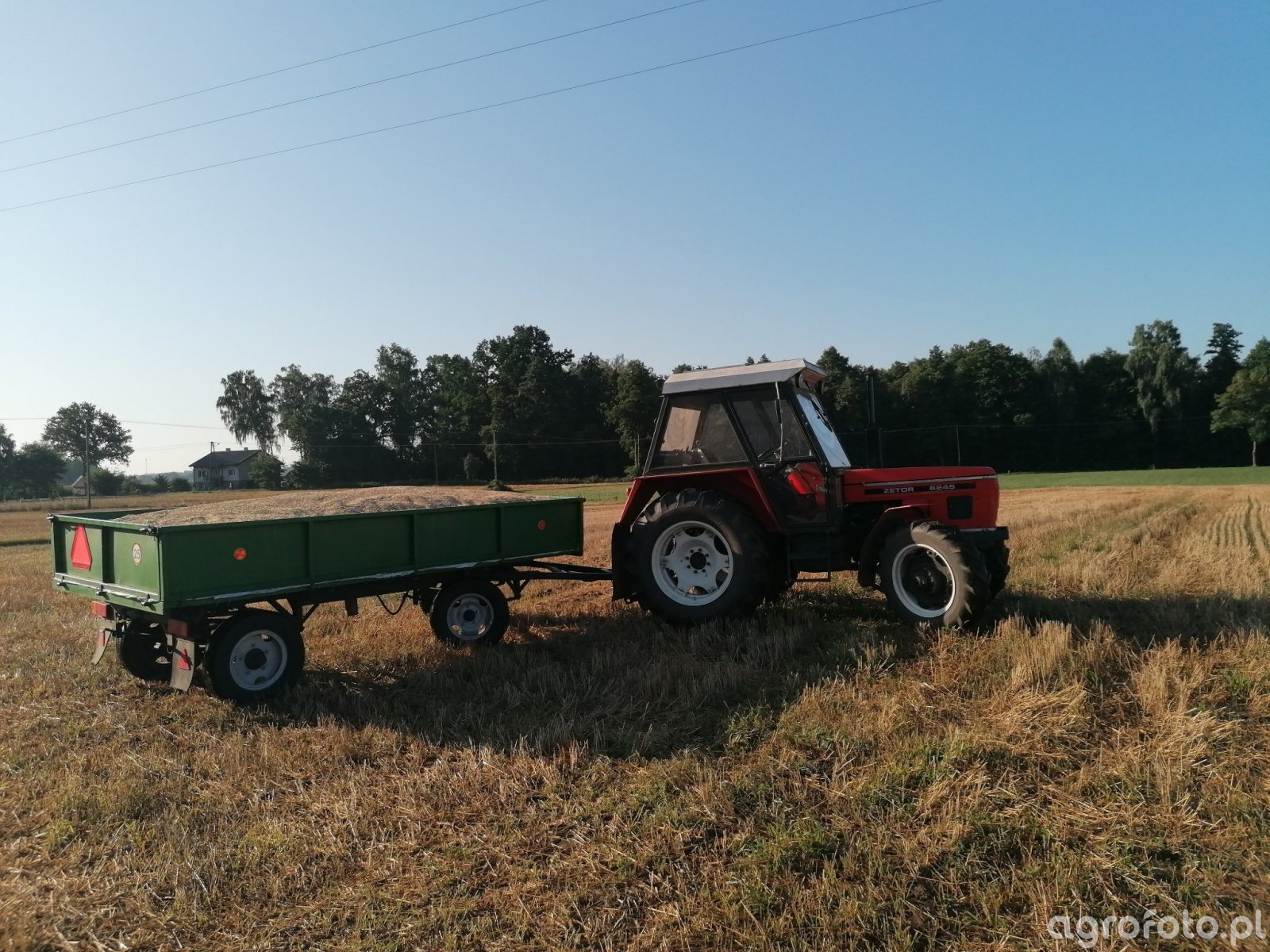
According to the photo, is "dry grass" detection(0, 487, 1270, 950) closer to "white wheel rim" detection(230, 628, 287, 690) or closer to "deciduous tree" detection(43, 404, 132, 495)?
"white wheel rim" detection(230, 628, 287, 690)

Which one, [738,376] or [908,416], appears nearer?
[738,376]

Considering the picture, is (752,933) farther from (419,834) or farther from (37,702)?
(37,702)

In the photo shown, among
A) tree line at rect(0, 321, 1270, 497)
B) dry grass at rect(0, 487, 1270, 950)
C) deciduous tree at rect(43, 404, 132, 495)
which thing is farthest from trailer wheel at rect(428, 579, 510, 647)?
deciduous tree at rect(43, 404, 132, 495)

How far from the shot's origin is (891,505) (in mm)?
6863

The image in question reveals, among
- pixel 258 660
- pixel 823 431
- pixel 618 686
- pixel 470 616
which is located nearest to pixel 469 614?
pixel 470 616

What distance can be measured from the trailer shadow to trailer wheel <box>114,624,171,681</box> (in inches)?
47.2

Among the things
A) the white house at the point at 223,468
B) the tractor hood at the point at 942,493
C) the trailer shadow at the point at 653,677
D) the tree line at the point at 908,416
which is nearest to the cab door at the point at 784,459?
the tractor hood at the point at 942,493

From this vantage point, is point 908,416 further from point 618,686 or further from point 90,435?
point 90,435

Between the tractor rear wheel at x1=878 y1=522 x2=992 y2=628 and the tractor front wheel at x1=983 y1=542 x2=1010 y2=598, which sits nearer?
the tractor rear wheel at x1=878 y1=522 x2=992 y2=628

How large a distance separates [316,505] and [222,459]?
9824 cm

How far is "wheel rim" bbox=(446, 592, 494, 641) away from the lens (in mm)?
7289

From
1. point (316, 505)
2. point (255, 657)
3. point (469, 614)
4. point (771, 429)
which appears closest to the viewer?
point (255, 657)

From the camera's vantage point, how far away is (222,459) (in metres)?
94.7

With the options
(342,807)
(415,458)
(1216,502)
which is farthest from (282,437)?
(342,807)
